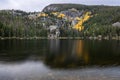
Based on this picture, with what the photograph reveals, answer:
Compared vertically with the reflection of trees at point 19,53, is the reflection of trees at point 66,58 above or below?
below

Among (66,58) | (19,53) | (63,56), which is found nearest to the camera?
(66,58)

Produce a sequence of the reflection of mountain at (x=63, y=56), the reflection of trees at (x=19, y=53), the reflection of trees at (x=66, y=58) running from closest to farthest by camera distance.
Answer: the reflection of trees at (x=66, y=58) → the reflection of mountain at (x=63, y=56) → the reflection of trees at (x=19, y=53)

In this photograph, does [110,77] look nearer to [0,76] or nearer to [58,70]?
[58,70]

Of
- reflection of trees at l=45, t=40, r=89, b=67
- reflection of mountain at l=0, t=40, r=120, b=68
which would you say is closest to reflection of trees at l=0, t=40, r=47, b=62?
reflection of mountain at l=0, t=40, r=120, b=68

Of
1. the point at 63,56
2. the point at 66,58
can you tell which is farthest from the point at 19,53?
the point at 66,58

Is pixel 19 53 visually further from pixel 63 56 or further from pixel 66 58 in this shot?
pixel 66 58

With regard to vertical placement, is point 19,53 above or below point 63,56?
above

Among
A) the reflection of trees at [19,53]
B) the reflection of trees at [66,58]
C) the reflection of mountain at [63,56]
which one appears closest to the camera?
the reflection of trees at [66,58]

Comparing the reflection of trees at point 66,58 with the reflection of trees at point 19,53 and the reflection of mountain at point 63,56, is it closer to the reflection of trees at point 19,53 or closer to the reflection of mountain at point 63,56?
the reflection of mountain at point 63,56

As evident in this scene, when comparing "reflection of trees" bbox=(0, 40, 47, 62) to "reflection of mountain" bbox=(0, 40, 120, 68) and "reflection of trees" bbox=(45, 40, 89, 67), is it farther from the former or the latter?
"reflection of trees" bbox=(45, 40, 89, 67)

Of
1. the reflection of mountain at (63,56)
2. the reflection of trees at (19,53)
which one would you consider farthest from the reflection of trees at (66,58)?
the reflection of trees at (19,53)

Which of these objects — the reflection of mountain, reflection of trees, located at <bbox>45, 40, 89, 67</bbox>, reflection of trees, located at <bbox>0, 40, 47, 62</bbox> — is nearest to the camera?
reflection of trees, located at <bbox>45, 40, 89, 67</bbox>

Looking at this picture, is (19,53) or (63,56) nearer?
(63,56)

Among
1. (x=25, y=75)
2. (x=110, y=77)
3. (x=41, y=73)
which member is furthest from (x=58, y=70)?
(x=110, y=77)
